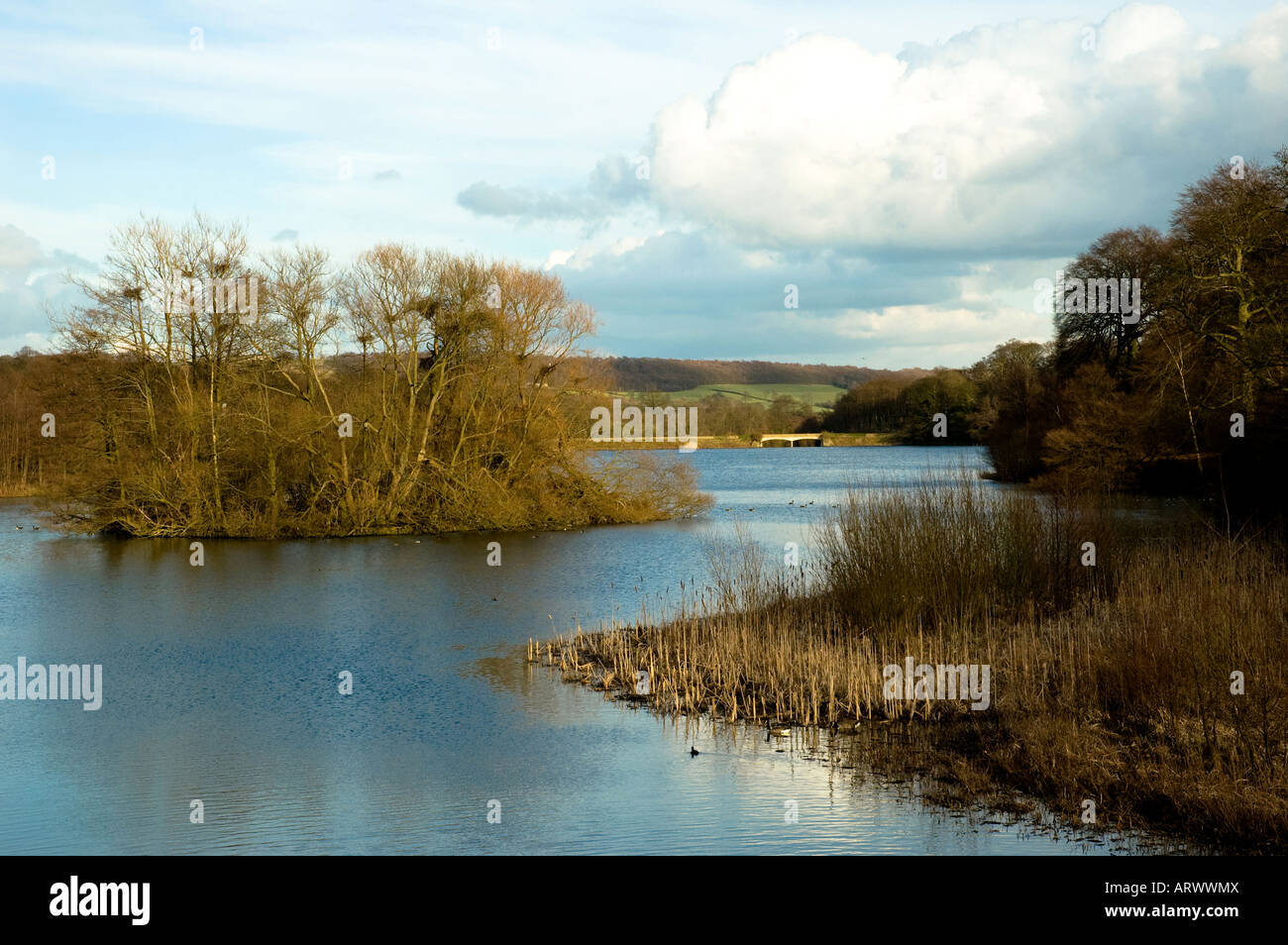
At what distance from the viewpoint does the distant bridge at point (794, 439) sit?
4250 inches

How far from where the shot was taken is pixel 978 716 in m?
10.3

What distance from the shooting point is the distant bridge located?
10794cm

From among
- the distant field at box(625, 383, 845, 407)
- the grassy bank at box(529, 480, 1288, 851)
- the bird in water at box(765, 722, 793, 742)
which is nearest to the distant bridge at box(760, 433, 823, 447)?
the distant field at box(625, 383, 845, 407)

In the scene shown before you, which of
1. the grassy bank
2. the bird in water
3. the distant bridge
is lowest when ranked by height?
the bird in water

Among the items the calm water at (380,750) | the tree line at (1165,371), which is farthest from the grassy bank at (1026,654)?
the tree line at (1165,371)

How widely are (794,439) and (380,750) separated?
101547mm

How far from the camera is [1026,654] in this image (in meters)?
11.1

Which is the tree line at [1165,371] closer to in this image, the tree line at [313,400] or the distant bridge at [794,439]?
the tree line at [313,400]

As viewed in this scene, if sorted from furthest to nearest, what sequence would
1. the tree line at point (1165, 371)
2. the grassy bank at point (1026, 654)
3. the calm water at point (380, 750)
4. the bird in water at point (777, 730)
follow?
1. the tree line at point (1165, 371)
2. the bird in water at point (777, 730)
3. the grassy bank at point (1026, 654)
4. the calm water at point (380, 750)

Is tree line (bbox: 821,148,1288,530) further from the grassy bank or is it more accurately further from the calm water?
the calm water

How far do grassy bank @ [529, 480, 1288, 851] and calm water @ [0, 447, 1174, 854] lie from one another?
33.5 inches

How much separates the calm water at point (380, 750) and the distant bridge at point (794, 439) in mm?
87804

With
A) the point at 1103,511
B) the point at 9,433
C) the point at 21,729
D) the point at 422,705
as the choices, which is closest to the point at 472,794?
Answer: the point at 422,705

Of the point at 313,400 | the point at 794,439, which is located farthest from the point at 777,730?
the point at 794,439
